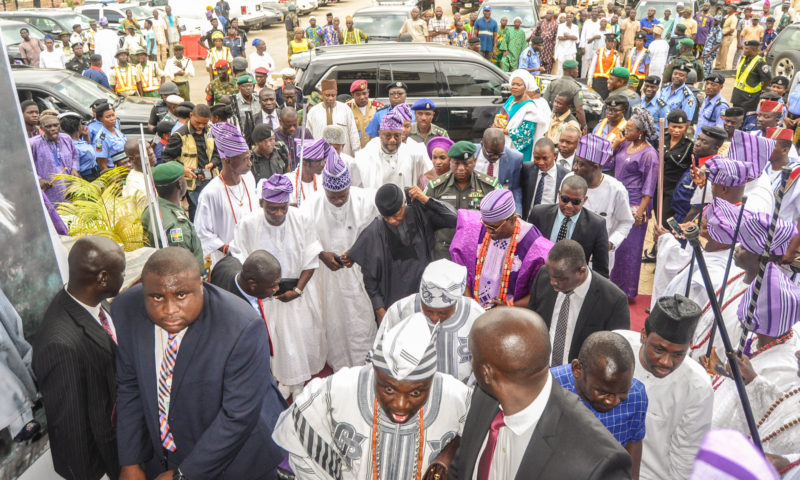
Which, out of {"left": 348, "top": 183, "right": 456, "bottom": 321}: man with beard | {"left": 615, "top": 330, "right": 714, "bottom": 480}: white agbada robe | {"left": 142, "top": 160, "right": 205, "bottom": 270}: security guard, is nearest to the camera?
{"left": 615, "top": 330, "right": 714, "bottom": 480}: white agbada robe

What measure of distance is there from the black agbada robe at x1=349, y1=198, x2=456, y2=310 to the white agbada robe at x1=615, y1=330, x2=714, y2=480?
6.58ft

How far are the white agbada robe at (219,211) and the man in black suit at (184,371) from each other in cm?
257

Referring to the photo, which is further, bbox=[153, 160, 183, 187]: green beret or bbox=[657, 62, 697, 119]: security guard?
bbox=[657, 62, 697, 119]: security guard

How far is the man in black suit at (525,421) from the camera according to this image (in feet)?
6.82

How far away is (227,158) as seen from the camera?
5.50 m

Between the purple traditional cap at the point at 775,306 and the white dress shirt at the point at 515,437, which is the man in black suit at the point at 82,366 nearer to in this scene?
the white dress shirt at the point at 515,437

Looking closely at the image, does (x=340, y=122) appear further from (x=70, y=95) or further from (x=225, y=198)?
(x=70, y=95)

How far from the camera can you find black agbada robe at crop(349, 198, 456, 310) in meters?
4.82

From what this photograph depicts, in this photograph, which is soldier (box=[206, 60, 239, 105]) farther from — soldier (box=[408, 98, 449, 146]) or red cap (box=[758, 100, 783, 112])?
red cap (box=[758, 100, 783, 112])

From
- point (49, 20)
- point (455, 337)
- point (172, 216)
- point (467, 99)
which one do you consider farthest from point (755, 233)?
point (49, 20)

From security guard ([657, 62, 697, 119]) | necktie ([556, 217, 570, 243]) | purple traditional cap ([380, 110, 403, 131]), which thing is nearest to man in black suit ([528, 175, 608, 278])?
necktie ([556, 217, 570, 243])

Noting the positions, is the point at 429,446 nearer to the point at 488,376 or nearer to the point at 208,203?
the point at 488,376

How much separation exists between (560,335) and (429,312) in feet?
3.23

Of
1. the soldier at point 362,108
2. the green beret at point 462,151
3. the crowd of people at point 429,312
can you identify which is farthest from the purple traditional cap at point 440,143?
the soldier at point 362,108
